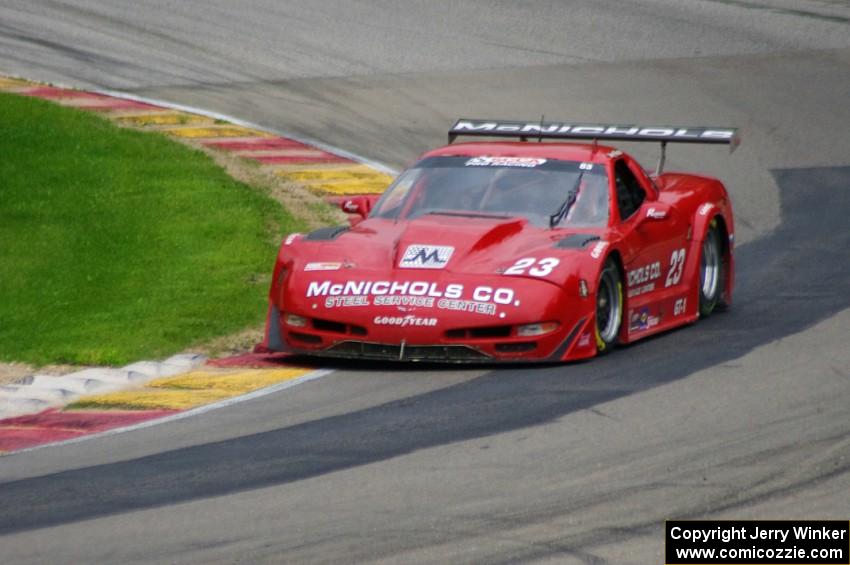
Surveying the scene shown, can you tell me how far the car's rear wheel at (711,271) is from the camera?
12297mm

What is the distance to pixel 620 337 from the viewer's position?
10914 mm

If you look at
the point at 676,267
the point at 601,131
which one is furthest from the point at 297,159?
the point at 676,267

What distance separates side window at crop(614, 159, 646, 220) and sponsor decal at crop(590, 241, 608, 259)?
78 cm

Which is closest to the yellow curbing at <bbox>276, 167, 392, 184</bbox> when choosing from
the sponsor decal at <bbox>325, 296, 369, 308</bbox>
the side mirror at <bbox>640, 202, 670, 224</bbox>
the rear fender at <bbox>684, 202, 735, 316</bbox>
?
the rear fender at <bbox>684, 202, 735, 316</bbox>

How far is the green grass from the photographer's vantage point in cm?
1203

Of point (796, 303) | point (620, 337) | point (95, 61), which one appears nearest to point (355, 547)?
point (620, 337)

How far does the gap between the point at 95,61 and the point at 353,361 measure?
1184cm

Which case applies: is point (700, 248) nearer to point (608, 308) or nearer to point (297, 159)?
point (608, 308)

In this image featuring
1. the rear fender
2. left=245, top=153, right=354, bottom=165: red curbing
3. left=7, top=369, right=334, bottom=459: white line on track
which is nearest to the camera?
left=7, top=369, right=334, bottom=459: white line on track

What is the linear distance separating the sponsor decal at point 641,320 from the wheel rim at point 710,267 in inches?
42.0

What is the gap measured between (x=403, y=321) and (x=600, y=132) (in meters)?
3.01

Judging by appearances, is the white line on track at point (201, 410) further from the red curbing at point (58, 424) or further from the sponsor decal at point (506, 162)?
the sponsor decal at point (506, 162)

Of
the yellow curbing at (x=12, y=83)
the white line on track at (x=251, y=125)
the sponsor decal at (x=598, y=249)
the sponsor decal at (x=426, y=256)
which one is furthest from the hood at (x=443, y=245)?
the yellow curbing at (x=12, y=83)

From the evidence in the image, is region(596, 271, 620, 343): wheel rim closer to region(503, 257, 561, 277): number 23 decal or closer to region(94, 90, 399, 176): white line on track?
region(503, 257, 561, 277): number 23 decal
